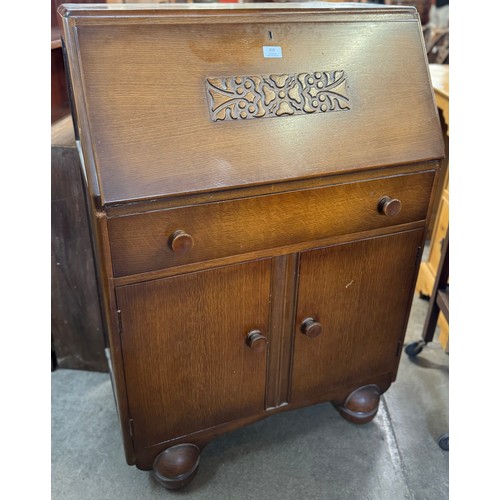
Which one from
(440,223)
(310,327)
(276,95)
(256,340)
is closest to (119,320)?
(256,340)

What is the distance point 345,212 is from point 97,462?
1.05m

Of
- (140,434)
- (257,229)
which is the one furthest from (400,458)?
(257,229)

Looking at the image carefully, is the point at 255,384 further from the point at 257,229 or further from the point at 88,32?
the point at 88,32

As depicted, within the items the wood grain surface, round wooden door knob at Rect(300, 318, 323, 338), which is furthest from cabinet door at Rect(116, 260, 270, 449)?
the wood grain surface

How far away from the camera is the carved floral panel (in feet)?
3.39

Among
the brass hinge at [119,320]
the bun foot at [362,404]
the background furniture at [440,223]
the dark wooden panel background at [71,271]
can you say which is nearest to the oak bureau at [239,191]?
the brass hinge at [119,320]

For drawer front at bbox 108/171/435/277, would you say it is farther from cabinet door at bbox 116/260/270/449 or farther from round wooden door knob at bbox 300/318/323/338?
round wooden door knob at bbox 300/318/323/338

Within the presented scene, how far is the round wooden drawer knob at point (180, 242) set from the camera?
3.32ft

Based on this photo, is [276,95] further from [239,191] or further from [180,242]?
[180,242]

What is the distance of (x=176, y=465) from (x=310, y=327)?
20.6 inches

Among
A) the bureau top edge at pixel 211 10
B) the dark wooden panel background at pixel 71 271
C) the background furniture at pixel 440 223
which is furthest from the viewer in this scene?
the background furniture at pixel 440 223

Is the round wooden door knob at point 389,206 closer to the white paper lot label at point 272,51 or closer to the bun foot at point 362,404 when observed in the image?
the white paper lot label at point 272,51

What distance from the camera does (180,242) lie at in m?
1.02

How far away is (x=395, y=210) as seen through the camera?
120 cm
